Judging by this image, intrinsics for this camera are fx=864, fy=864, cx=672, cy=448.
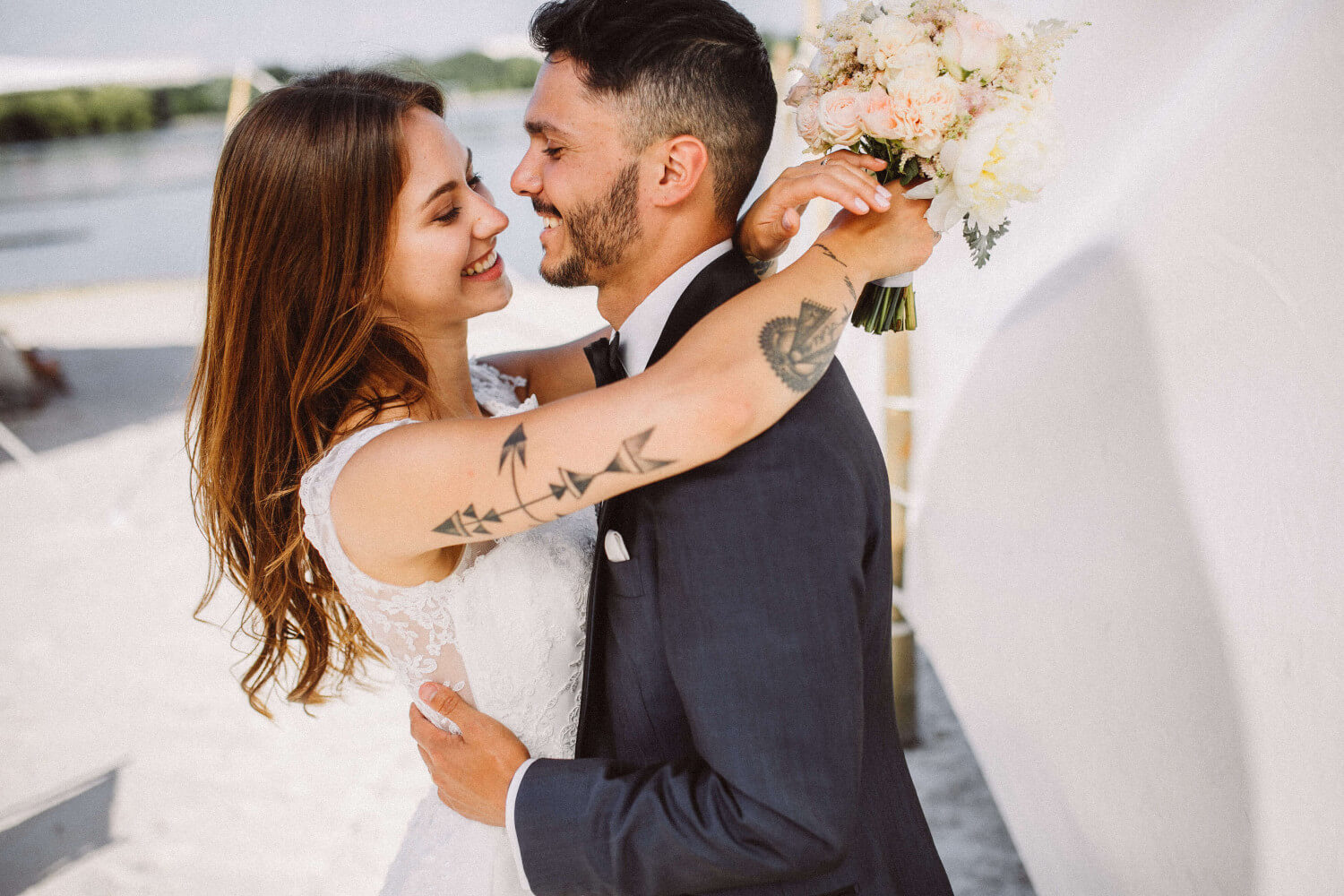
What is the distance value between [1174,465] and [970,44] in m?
0.84

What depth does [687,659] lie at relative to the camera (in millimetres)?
1256

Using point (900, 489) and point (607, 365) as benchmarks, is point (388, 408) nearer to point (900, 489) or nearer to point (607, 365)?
point (607, 365)

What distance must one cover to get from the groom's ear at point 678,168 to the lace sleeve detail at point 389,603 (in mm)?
633

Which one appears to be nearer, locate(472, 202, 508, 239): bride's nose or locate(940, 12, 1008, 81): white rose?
locate(940, 12, 1008, 81): white rose

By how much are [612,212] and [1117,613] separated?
131 centimetres

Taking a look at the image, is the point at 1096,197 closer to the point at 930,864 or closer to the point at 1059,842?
the point at 930,864

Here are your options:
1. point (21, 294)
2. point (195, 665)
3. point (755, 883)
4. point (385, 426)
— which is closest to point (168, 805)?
point (195, 665)

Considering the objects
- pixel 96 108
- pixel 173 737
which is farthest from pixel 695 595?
pixel 96 108

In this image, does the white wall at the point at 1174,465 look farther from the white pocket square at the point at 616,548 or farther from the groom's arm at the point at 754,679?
the white pocket square at the point at 616,548

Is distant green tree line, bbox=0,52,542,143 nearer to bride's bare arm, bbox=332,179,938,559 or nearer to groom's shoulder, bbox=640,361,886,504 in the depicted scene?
bride's bare arm, bbox=332,179,938,559

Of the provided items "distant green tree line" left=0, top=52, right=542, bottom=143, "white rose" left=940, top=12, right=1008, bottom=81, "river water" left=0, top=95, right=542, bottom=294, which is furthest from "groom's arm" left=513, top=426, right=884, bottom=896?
"distant green tree line" left=0, top=52, right=542, bottom=143

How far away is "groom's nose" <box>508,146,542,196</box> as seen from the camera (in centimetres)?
171

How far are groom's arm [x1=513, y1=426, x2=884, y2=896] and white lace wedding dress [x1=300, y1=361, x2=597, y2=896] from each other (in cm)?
45

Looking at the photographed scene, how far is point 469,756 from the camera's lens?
165 cm
